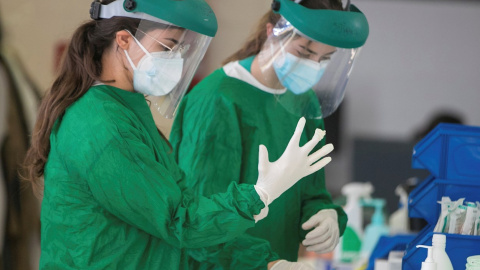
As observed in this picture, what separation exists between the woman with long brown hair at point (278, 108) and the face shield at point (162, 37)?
0.31 metres

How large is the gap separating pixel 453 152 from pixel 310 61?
18.4 inches

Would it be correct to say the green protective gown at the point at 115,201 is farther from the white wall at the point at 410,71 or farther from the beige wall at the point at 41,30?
the white wall at the point at 410,71

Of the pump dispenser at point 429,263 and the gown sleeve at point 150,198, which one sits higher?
the gown sleeve at point 150,198

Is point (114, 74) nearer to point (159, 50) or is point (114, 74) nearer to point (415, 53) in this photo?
point (159, 50)

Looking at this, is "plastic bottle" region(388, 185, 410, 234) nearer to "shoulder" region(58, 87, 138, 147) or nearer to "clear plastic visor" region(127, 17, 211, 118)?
"clear plastic visor" region(127, 17, 211, 118)

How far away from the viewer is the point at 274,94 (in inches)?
85.6

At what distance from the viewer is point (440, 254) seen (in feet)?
5.56

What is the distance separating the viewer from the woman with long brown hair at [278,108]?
1.99 metres

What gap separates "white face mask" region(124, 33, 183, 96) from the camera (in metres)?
1.74

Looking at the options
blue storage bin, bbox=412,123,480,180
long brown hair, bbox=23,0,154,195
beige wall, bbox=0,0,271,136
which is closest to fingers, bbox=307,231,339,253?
blue storage bin, bbox=412,123,480,180

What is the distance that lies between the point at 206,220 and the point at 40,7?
10.6 feet

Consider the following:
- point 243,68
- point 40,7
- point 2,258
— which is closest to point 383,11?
point 40,7

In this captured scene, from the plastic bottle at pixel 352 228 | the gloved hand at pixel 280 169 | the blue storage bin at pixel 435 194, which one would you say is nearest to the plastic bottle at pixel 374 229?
the plastic bottle at pixel 352 228

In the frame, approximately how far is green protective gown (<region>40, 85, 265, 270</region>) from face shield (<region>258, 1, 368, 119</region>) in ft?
1.71
